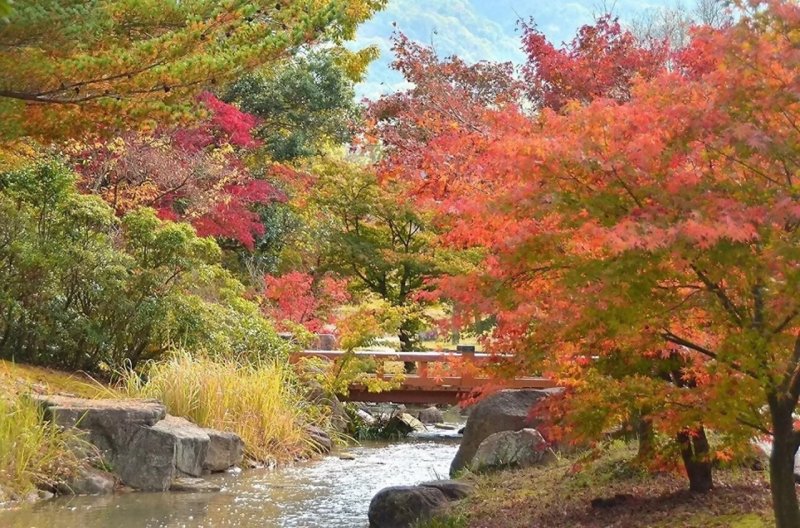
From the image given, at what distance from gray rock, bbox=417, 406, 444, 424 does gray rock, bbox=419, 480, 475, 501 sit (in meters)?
9.23

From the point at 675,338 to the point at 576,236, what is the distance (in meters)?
0.95

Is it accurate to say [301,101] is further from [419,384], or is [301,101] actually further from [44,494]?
[44,494]

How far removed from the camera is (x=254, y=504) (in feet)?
27.8

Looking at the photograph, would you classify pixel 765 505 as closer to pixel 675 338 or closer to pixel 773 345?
pixel 675 338

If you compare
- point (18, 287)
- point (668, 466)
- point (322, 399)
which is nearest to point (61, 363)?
point (18, 287)

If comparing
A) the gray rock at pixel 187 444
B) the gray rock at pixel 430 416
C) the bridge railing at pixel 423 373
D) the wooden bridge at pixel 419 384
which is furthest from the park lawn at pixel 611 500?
the gray rock at pixel 430 416

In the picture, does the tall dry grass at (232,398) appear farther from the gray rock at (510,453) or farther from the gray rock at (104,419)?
the gray rock at (510,453)

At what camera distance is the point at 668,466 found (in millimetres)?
6449

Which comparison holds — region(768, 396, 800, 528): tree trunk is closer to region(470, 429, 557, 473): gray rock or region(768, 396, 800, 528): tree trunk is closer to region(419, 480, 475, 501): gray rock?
region(419, 480, 475, 501): gray rock

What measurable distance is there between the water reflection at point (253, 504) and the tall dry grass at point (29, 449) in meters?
0.28

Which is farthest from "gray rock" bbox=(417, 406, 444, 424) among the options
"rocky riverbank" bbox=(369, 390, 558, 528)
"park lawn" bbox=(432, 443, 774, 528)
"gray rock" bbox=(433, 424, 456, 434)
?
"park lawn" bbox=(432, 443, 774, 528)

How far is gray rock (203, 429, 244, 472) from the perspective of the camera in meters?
10.0

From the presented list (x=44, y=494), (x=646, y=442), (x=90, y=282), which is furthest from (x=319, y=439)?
(x=646, y=442)

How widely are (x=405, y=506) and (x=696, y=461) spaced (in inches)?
85.3
